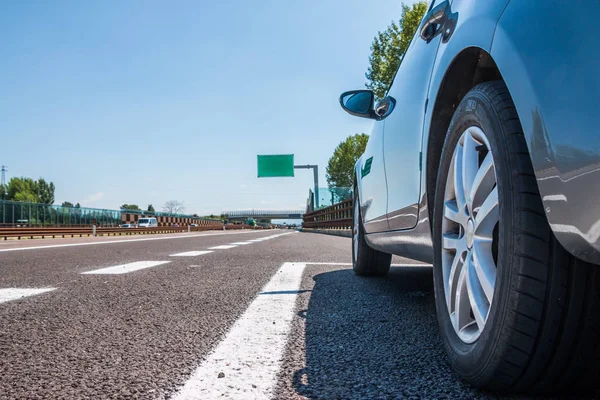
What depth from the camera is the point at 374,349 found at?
181 cm

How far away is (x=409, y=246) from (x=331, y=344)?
76 centimetres

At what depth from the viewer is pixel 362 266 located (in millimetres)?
4039

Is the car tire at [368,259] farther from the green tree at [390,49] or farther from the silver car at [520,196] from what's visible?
the green tree at [390,49]

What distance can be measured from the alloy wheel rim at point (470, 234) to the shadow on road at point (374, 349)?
186 mm

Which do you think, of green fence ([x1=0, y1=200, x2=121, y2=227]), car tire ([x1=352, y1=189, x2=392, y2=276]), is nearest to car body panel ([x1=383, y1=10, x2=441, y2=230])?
car tire ([x1=352, y1=189, x2=392, y2=276])

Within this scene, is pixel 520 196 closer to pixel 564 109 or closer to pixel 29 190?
pixel 564 109

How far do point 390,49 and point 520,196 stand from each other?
90.4ft

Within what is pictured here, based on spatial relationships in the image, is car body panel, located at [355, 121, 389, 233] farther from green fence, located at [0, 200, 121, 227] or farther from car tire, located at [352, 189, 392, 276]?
green fence, located at [0, 200, 121, 227]

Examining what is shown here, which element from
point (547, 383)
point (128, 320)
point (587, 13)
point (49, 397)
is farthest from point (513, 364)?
point (128, 320)

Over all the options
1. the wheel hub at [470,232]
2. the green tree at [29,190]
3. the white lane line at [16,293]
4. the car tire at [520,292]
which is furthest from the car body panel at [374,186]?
the green tree at [29,190]

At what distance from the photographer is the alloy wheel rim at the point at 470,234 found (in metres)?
1.36

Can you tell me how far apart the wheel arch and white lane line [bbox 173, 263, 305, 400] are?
0.82 meters

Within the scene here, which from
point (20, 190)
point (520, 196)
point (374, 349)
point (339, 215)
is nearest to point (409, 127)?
point (374, 349)

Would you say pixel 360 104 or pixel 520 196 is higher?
pixel 360 104
